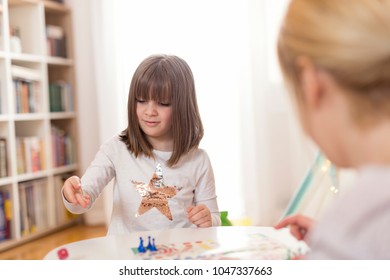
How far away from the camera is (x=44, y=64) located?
2.39m

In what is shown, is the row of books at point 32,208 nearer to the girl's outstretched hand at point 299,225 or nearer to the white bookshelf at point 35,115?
the white bookshelf at point 35,115

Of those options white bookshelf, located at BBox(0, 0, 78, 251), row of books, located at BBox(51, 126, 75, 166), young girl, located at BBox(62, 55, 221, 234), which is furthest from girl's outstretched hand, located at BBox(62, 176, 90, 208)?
row of books, located at BBox(51, 126, 75, 166)

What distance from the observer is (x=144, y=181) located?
1145 mm

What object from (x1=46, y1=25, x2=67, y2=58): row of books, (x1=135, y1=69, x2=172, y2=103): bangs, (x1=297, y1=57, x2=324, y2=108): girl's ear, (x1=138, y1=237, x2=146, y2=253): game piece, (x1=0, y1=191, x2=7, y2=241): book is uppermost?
(x1=46, y1=25, x2=67, y2=58): row of books

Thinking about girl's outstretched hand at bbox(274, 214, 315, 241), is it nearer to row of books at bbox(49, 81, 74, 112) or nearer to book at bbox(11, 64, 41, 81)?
book at bbox(11, 64, 41, 81)

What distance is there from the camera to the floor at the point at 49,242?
1997mm

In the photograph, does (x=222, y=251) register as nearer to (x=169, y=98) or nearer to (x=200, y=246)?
(x=200, y=246)

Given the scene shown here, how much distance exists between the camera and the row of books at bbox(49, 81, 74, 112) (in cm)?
249

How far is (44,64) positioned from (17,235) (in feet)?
2.37

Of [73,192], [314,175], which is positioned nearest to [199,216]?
[73,192]

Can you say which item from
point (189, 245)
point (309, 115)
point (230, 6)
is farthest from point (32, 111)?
point (309, 115)

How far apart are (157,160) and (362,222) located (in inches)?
29.8

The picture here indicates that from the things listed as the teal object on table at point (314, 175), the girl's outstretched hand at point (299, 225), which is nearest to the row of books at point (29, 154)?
the teal object on table at point (314, 175)

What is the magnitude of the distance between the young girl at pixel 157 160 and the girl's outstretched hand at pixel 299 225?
359mm
